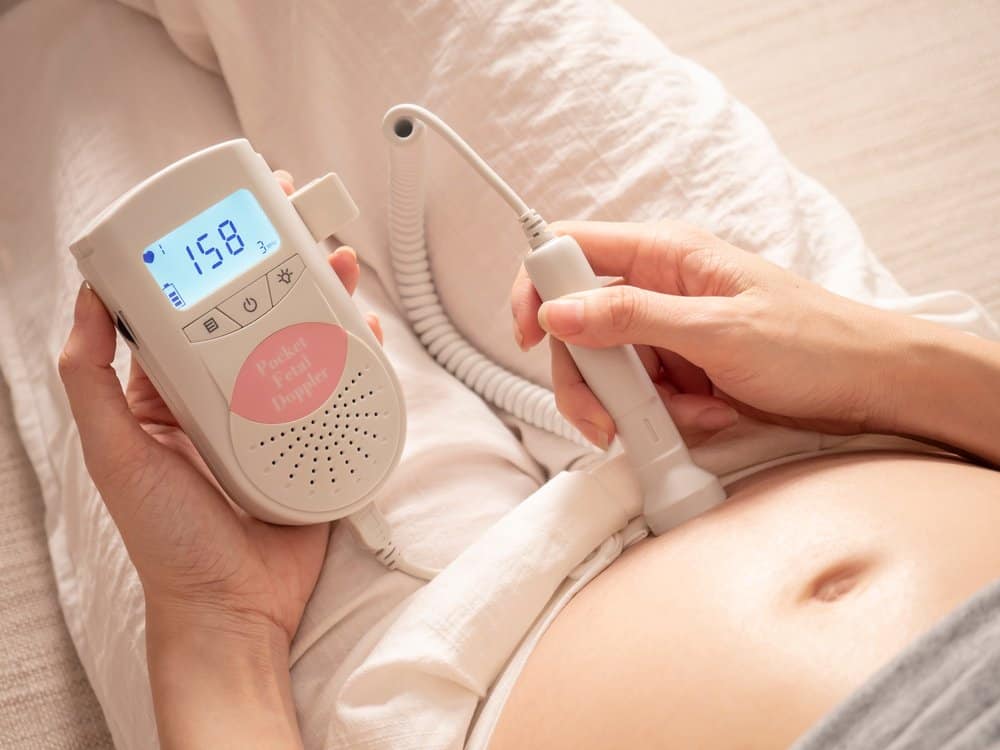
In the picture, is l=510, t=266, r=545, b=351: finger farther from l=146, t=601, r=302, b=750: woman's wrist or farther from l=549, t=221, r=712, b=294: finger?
l=146, t=601, r=302, b=750: woman's wrist

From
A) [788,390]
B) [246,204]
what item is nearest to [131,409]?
[246,204]

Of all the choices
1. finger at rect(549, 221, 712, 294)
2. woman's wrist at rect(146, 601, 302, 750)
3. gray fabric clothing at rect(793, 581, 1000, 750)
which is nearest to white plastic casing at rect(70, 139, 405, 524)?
woman's wrist at rect(146, 601, 302, 750)

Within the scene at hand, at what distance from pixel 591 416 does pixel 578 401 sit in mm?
17

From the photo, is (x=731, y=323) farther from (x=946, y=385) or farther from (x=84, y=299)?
(x=84, y=299)

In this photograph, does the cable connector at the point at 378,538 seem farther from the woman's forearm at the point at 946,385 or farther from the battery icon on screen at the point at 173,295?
the woman's forearm at the point at 946,385

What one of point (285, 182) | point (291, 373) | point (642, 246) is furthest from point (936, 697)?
point (285, 182)

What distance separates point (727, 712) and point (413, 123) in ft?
1.83

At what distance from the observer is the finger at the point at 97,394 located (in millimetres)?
729

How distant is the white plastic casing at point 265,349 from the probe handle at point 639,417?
0.56 feet

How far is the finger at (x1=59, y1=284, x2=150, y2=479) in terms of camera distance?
73 cm

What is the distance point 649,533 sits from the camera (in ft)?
2.64

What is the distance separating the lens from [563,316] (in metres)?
0.70

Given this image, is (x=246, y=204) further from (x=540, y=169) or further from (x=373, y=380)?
(x=540, y=169)

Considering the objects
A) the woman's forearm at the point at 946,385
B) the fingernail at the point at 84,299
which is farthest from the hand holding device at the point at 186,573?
the woman's forearm at the point at 946,385
